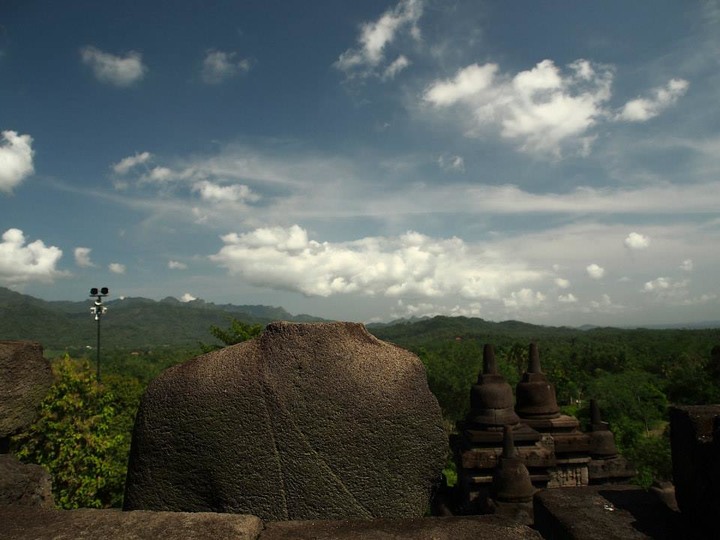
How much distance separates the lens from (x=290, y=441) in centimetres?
273

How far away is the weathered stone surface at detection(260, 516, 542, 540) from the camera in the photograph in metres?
2.15

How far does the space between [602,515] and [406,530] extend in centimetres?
125

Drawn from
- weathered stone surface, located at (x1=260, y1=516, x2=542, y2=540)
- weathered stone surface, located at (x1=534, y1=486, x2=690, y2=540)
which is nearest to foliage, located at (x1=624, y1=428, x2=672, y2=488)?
weathered stone surface, located at (x1=534, y1=486, x2=690, y2=540)

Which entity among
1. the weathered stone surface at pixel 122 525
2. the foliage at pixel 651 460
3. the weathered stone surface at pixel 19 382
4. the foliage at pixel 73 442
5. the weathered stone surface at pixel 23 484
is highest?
the weathered stone surface at pixel 19 382

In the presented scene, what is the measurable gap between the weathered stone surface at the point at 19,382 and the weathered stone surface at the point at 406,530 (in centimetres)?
196

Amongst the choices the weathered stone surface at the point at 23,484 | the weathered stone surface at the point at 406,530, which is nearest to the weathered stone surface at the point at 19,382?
the weathered stone surface at the point at 23,484

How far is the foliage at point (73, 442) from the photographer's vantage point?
14406 mm

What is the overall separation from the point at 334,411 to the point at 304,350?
1.29 ft

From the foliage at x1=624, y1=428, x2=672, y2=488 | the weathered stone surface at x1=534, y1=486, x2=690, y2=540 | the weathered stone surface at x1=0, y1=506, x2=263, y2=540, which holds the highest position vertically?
→ the weathered stone surface at x1=0, y1=506, x2=263, y2=540

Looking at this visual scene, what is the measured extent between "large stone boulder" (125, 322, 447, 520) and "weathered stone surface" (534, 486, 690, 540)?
74 centimetres

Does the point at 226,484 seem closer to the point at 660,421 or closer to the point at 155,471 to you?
the point at 155,471

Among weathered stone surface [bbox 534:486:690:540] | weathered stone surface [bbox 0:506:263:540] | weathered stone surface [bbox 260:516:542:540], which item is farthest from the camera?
weathered stone surface [bbox 534:486:690:540]

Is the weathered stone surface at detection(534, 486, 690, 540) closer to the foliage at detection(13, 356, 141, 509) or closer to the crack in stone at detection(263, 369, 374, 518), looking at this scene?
the crack in stone at detection(263, 369, 374, 518)

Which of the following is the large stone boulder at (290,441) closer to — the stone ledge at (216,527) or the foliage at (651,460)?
the stone ledge at (216,527)
